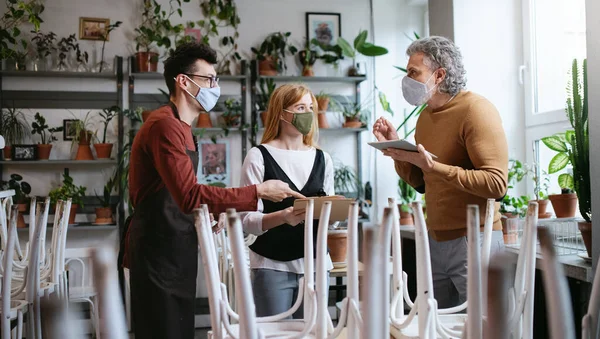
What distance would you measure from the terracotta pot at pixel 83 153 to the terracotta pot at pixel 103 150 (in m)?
0.06

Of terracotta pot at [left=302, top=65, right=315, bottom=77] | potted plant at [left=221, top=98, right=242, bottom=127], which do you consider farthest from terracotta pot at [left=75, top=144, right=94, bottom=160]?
terracotta pot at [left=302, top=65, right=315, bottom=77]

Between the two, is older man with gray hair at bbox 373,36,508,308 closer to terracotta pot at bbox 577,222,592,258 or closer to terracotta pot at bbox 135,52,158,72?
terracotta pot at bbox 577,222,592,258

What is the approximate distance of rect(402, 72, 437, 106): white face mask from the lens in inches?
91.5

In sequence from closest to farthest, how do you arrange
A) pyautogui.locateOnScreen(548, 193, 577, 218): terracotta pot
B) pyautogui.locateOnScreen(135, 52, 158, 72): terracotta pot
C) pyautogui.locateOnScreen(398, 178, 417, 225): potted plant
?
pyautogui.locateOnScreen(548, 193, 577, 218): terracotta pot, pyautogui.locateOnScreen(398, 178, 417, 225): potted plant, pyautogui.locateOnScreen(135, 52, 158, 72): terracotta pot

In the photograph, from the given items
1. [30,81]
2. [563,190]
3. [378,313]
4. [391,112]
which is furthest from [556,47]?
[30,81]


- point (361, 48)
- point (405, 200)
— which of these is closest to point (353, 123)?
point (361, 48)

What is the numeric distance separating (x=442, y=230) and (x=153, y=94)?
3594 mm

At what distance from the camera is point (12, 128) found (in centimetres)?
482

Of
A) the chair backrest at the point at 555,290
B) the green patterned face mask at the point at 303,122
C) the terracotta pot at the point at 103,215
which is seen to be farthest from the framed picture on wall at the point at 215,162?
the chair backrest at the point at 555,290

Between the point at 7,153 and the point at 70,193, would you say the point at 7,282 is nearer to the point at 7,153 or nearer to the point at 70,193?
the point at 70,193

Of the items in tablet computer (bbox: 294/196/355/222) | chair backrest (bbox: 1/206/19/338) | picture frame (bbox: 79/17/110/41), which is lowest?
chair backrest (bbox: 1/206/19/338)

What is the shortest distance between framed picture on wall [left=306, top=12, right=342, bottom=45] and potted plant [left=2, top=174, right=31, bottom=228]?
2788 mm

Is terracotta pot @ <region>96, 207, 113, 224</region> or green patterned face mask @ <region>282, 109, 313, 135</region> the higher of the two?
green patterned face mask @ <region>282, 109, 313, 135</region>

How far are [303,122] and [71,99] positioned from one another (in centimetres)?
338
